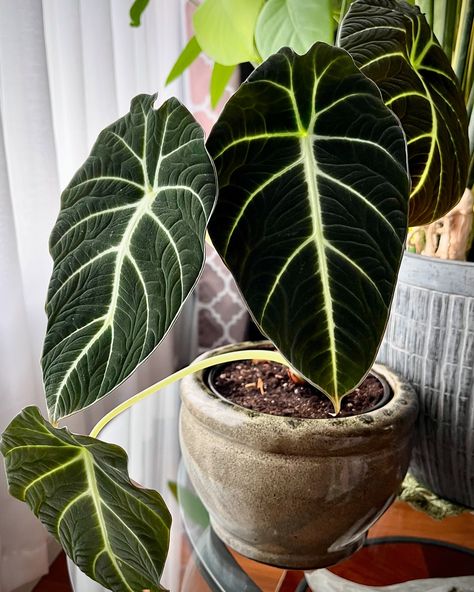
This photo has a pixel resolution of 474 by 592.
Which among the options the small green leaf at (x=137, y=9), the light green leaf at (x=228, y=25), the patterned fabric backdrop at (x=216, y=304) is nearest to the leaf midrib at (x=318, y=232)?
the light green leaf at (x=228, y=25)

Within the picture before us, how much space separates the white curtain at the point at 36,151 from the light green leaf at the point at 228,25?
1.67 feet

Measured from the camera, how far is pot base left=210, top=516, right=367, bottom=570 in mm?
603

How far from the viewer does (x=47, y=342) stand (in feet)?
1.50

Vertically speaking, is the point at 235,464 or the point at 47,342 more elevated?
the point at 47,342

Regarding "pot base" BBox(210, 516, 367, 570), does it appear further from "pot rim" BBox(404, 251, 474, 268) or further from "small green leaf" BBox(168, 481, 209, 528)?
"pot rim" BBox(404, 251, 474, 268)

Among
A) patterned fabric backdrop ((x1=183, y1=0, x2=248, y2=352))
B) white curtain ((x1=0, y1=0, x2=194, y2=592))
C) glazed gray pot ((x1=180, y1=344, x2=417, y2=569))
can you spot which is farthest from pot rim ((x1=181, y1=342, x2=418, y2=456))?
patterned fabric backdrop ((x1=183, y1=0, x2=248, y2=352))

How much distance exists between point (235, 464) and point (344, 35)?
1.28 feet

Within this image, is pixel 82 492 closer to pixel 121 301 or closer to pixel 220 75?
pixel 121 301

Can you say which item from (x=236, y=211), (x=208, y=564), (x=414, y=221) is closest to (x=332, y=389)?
(x=236, y=211)

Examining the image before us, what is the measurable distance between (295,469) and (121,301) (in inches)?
8.9

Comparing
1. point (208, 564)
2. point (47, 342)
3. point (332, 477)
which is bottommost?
point (208, 564)

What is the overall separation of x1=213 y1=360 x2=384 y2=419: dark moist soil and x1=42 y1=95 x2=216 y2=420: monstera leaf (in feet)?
0.67

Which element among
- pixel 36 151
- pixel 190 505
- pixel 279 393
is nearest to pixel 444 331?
pixel 279 393

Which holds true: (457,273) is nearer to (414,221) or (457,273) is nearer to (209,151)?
(414,221)
